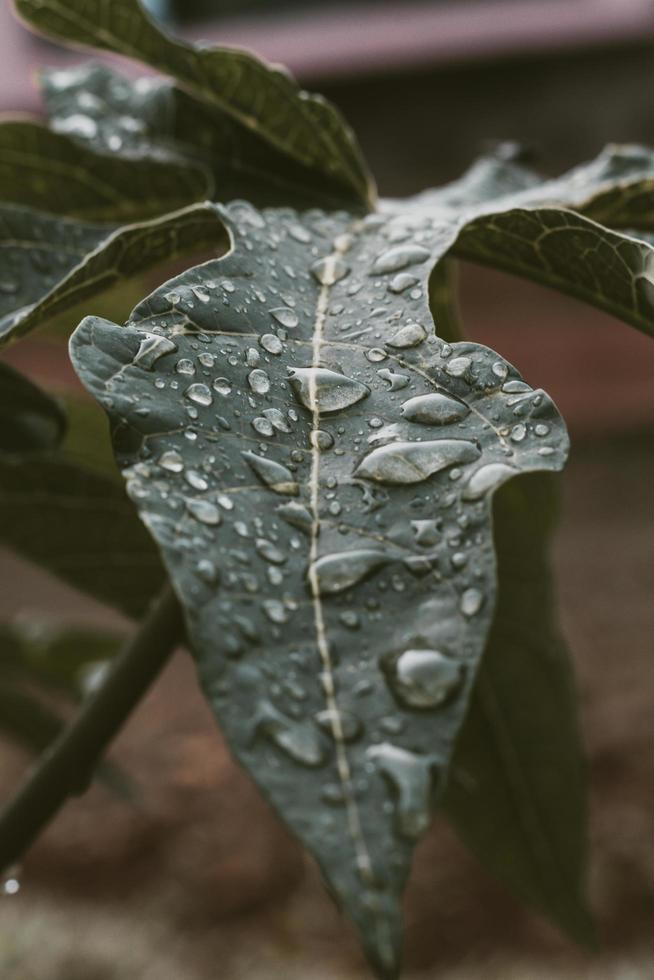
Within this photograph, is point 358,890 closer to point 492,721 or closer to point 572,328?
point 492,721

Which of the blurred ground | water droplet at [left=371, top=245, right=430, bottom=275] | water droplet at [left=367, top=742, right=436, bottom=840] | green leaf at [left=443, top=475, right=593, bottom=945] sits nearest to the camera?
water droplet at [left=367, top=742, right=436, bottom=840]

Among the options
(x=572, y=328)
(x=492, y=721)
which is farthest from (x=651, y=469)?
(x=492, y=721)

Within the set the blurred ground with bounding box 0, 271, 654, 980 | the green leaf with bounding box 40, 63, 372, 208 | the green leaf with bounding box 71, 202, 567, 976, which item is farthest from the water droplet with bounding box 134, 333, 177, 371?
the blurred ground with bounding box 0, 271, 654, 980

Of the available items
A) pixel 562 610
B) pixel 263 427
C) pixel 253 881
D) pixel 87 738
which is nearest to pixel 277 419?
pixel 263 427

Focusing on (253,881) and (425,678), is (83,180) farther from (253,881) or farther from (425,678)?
(253,881)

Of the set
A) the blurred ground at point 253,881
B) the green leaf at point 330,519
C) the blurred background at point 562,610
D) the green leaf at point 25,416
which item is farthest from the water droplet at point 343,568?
the blurred ground at point 253,881

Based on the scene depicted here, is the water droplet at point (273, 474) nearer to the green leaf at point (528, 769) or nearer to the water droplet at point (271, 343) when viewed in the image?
the water droplet at point (271, 343)

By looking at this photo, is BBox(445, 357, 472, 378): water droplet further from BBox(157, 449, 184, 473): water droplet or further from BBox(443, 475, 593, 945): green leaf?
BBox(443, 475, 593, 945): green leaf
